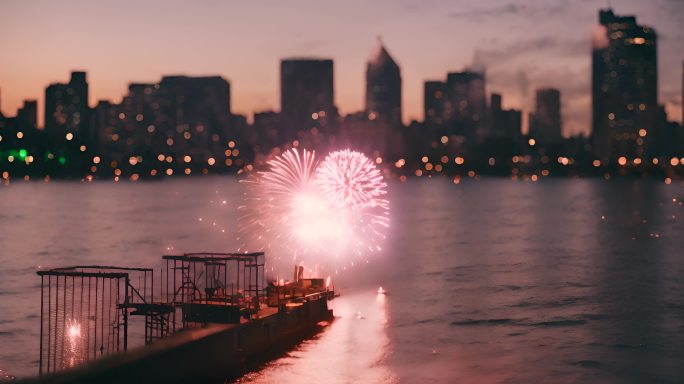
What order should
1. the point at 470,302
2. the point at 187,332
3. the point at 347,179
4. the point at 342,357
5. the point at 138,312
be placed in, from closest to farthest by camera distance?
1. the point at 187,332
2. the point at 138,312
3. the point at 342,357
4. the point at 347,179
5. the point at 470,302

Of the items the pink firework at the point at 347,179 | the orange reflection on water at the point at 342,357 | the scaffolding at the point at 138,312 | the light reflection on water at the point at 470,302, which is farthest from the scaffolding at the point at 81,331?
the pink firework at the point at 347,179

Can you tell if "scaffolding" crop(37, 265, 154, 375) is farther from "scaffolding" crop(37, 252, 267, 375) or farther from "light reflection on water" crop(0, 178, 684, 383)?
"light reflection on water" crop(0, 178, 684, 383)

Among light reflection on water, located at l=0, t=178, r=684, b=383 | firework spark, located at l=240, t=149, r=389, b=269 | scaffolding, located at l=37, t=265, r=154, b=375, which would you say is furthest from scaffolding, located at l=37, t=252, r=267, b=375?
firework spark, located at l=240, t=149, r=389, b=269

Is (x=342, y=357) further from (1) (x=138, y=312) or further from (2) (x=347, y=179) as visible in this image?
(2) (x=347, y=179)

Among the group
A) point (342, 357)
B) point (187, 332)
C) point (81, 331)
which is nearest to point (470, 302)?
point (342, 357)

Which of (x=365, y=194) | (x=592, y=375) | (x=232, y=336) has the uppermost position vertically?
(x=365, y=194)

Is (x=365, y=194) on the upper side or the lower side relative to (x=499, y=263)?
upper

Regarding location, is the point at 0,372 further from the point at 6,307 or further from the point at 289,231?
the point at 289,231

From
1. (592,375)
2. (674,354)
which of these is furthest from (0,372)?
(674,354)
